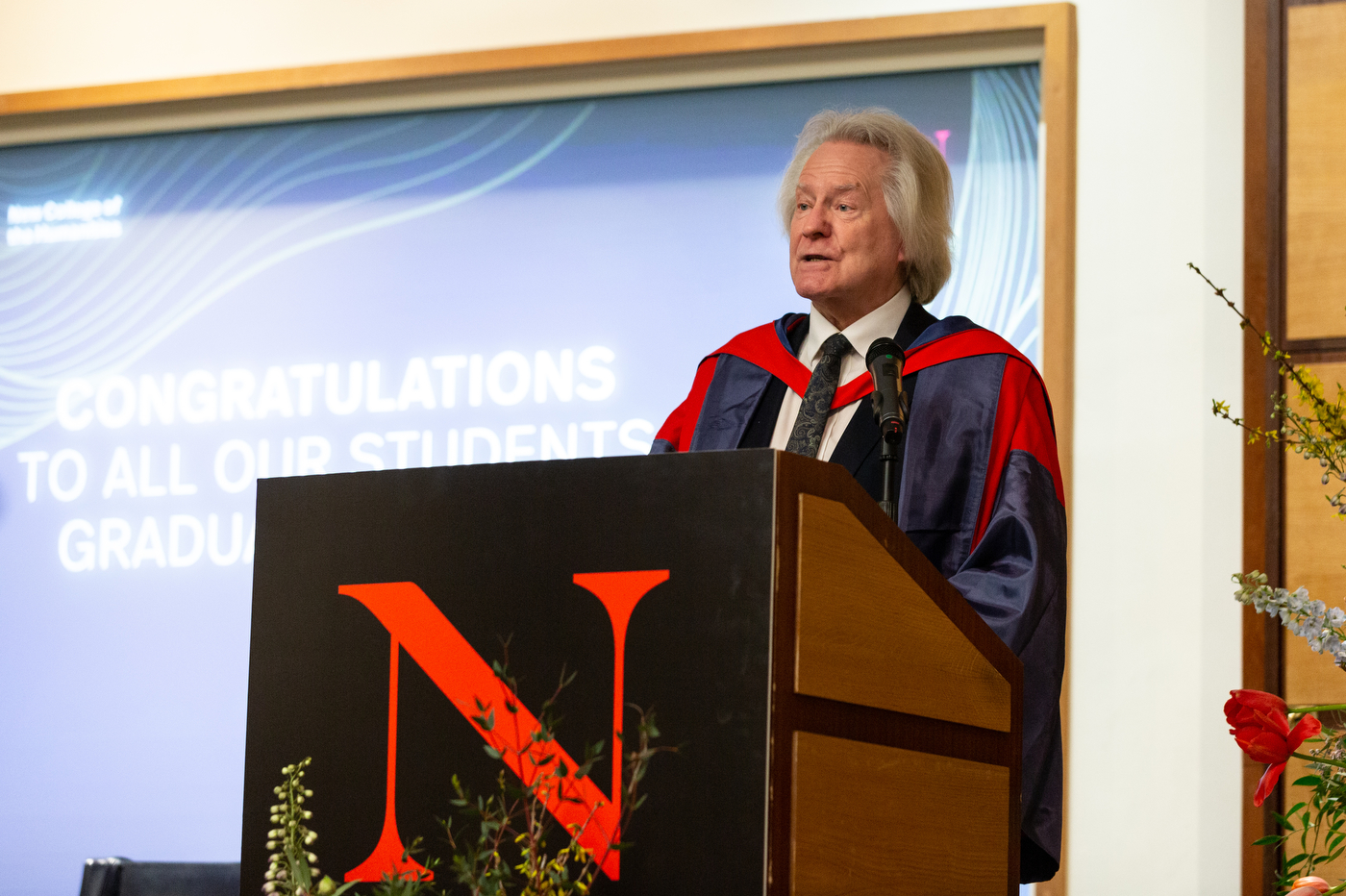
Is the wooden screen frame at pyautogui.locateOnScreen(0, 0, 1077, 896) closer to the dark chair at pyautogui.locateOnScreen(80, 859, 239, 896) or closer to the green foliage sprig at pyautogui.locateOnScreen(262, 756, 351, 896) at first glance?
the dark chair at pyautogui.locateOnScreen(80, 859, 239, 896)

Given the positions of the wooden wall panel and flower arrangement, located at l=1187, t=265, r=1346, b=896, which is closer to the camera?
flower arrangement, located at l=1187, t=265, r=1346, b=896

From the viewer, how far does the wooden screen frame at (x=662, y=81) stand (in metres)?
3.28

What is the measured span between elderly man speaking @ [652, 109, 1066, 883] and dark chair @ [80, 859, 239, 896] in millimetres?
1545

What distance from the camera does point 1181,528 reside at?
10.3ft

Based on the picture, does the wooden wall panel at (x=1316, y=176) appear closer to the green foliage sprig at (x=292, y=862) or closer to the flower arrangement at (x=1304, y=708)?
the flower arrangement at (x=1304, y=708)

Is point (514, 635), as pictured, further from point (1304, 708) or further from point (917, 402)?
point (917, 402)

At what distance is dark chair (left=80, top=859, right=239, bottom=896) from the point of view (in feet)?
10.8

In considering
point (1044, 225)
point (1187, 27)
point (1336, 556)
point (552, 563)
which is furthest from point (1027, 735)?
point (1187, 27)

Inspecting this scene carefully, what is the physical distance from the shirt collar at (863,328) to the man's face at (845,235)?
0.06 feet

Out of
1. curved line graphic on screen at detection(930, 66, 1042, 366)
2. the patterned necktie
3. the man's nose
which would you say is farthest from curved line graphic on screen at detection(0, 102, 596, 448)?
the patterned necktie

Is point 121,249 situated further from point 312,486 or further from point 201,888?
point 312,486

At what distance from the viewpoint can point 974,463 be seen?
2.09 meters

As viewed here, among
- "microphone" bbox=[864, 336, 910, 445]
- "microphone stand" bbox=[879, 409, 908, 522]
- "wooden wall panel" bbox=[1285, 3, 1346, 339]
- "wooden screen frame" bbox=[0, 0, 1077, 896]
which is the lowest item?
"microphone stand" bbox=[879, 409, 908, 522]

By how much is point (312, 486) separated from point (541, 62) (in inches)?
94.2
